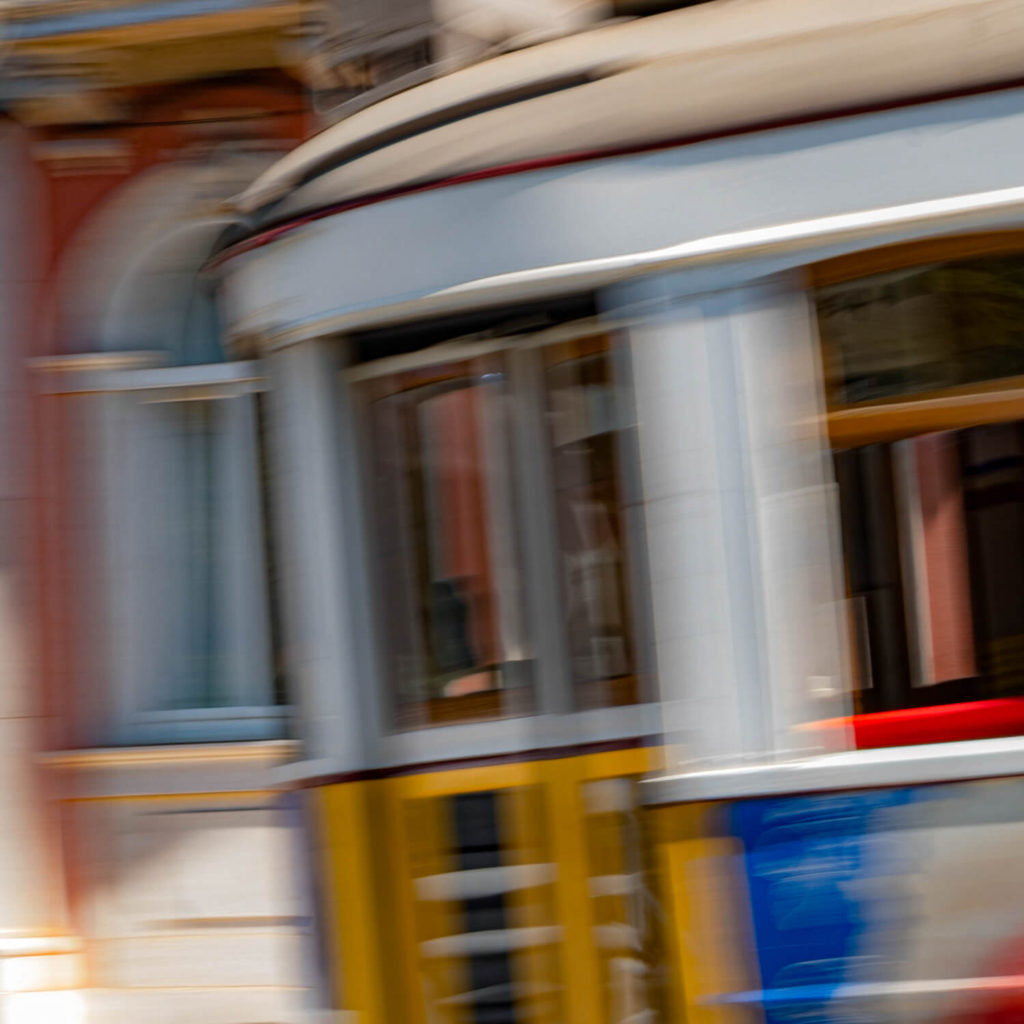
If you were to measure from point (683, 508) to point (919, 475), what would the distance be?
355 millimetres

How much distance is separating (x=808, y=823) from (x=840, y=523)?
17.6 inches

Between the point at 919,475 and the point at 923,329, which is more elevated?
the point at 923,329

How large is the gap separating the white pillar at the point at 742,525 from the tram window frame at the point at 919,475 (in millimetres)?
43

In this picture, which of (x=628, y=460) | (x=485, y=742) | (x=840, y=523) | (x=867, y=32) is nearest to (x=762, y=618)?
(x=840, y=523)

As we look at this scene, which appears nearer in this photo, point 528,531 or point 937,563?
point 937,563

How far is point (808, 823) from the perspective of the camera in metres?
2.34

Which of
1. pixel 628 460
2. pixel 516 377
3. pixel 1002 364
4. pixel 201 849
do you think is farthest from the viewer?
pixel 201 849

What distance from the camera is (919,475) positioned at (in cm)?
239

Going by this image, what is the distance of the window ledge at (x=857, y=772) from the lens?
2273 millimetres

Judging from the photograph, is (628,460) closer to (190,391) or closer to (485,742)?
Answer: (485,742)

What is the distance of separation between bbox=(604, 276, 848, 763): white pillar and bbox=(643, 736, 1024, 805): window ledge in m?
0.04

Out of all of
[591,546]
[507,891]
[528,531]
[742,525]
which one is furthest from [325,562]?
[742,525]

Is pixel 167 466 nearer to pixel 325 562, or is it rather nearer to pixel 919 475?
pixel 325 562

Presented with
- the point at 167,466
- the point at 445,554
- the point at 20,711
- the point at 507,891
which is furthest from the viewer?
the point at 167,466
